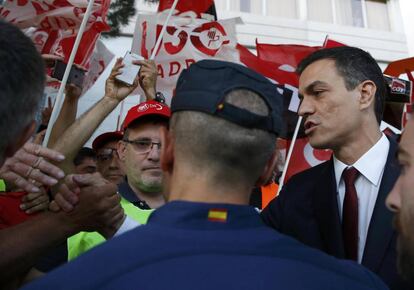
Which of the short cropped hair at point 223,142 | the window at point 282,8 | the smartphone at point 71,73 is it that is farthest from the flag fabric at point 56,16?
the window at point 282,8

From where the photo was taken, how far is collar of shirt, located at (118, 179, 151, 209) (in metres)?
2.13

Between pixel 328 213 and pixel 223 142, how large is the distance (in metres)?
0.94

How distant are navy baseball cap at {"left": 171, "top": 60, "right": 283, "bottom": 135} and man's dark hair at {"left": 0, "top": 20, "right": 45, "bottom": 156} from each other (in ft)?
0.99

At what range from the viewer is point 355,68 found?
198 cm

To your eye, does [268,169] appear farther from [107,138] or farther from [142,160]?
[107,138]

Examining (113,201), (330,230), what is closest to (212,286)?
(113,201)

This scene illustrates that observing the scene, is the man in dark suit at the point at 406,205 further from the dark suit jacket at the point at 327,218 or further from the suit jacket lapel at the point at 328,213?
the suit jacket lapel at the point at 328,213

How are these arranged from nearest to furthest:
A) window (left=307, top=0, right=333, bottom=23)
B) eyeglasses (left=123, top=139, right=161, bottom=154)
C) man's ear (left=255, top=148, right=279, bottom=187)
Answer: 1. man's ear (left=255, top=148, right=279, bottom=187)
2. eyeglasses (left=123, top=139, right=161, bottom=154)
3. window (left=307, top=0, right=333, bottom=23)

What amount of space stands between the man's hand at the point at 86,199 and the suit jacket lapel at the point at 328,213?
0.83m

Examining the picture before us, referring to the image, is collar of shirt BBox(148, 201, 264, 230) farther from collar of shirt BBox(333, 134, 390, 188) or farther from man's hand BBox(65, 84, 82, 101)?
man's hand BBox(65, 84, 82, 101)

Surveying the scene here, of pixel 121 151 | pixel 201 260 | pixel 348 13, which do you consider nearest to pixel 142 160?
pixel 121 151

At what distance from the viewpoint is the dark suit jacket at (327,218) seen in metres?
1.55

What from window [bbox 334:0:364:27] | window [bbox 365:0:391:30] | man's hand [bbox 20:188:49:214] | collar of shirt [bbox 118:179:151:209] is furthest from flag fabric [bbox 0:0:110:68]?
window [bbox 365:0:391:30]

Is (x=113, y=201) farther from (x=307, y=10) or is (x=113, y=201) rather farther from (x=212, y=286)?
(x=307, y=10)
